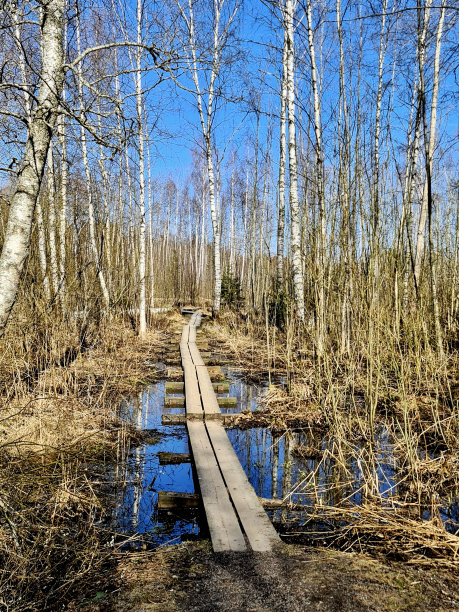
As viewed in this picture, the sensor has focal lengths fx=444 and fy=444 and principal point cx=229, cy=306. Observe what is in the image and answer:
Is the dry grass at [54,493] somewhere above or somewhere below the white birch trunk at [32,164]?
below

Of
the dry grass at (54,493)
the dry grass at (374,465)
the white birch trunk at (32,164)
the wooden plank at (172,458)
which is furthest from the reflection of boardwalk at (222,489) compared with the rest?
the white birch trunk at (32,164)

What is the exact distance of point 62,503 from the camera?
260cm

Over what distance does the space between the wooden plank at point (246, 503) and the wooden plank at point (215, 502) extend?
0.04 m

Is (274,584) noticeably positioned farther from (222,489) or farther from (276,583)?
(222,489)

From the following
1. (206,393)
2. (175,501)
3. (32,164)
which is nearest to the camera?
(175,501)

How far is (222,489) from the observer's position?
9.61 ft

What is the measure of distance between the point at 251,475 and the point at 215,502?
2.74ft

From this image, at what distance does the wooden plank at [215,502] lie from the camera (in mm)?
2268

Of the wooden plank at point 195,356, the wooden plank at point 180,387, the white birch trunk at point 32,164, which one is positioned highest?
the white birch trunk at point 32,164

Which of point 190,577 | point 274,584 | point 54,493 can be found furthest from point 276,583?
point 54,493

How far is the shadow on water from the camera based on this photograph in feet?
8.84

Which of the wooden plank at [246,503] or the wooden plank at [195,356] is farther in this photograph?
the wooden plank at [195,356]

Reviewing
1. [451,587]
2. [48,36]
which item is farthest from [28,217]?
[451,587]

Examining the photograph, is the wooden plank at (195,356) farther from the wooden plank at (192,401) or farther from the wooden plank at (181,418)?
the wooden plank at (181,418)
